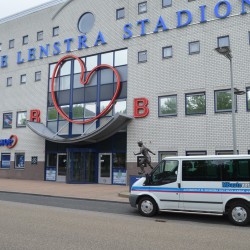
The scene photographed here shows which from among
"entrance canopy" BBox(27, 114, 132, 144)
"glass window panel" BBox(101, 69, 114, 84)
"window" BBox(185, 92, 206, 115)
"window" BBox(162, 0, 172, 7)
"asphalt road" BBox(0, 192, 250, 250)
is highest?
"window" BBox(162, 0, 172, 7)

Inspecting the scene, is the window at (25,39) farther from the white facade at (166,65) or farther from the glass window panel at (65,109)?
the glass window panel at (65,109)

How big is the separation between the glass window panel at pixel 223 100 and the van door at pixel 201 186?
10.3m

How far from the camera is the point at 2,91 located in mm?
31406

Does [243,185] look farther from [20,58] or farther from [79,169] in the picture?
[20,58]

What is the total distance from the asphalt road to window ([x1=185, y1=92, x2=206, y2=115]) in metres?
10.5

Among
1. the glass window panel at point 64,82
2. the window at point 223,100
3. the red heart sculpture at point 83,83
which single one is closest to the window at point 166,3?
the red heart sculpture at point 83,83

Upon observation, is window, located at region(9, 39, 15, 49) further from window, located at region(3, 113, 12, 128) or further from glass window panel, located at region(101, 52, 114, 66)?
glass window panel, located at region(101, 52, 114, 66)

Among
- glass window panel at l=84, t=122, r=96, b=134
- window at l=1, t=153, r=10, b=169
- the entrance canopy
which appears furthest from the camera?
window at l=1, t=153, r=10, b=169

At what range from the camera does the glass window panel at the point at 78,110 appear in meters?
25.7

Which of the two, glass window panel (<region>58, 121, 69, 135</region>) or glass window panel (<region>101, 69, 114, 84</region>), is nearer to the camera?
glass window panel (<region>101, 69, 114, 84</region>)

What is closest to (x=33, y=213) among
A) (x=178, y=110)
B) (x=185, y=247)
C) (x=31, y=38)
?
(x=185, y=247)

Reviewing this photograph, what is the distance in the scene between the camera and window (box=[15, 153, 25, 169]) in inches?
1136

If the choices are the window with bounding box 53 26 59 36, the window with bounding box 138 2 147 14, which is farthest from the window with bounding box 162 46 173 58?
Answer: the window with bounding box 53 26 59 36

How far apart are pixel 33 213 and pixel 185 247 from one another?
581 centimetres
